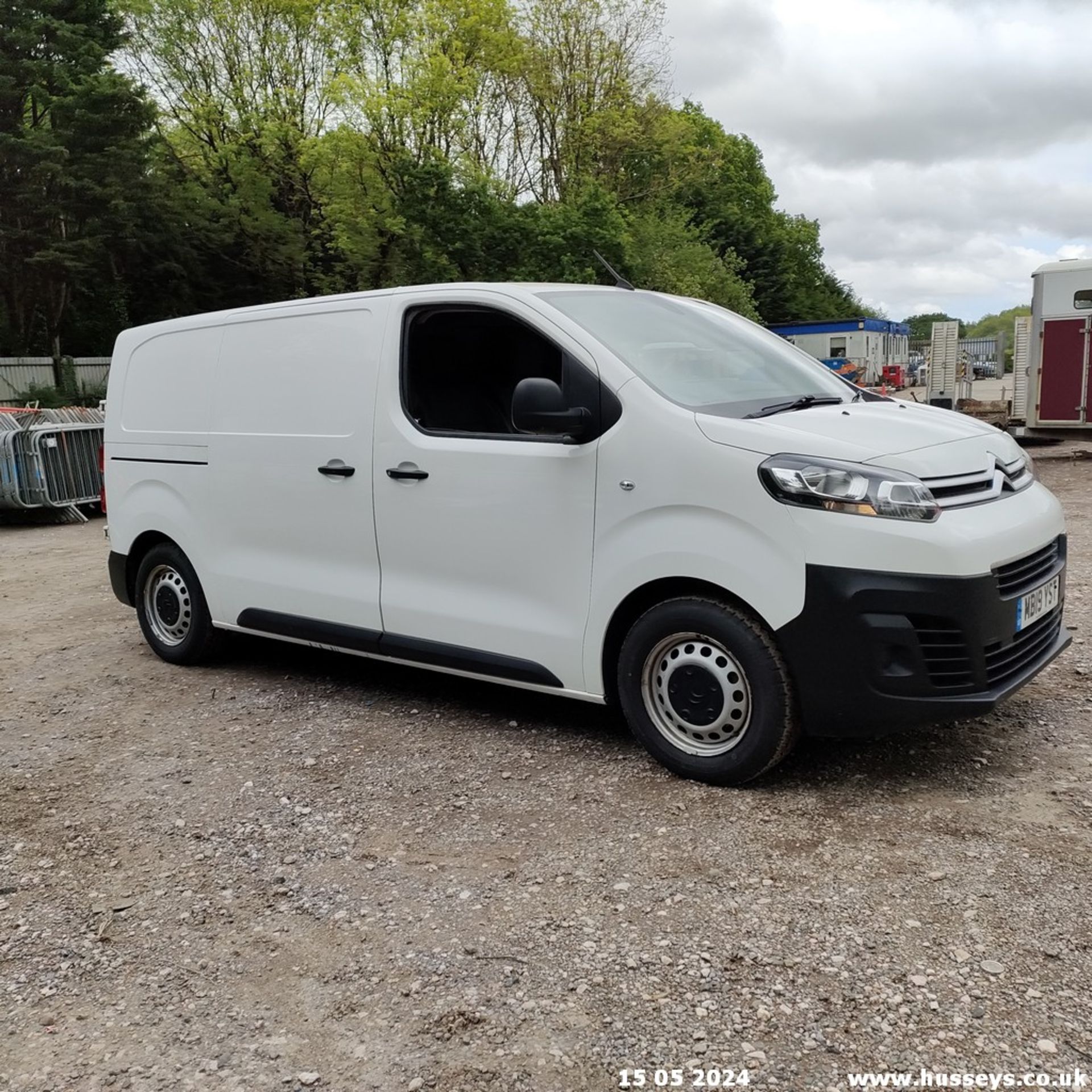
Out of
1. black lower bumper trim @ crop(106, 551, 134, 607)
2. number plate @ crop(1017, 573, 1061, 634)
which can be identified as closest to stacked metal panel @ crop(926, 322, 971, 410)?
number plate @ crop(1017, 573, 1061, 634)

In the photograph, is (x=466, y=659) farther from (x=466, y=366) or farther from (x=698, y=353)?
(x=698, y=353)

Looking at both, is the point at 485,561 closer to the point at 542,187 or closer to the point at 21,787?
the point at 21,787

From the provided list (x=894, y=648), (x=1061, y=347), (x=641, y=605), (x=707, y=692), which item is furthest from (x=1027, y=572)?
(x=1061, y=347)

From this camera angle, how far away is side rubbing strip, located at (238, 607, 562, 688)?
173 inches

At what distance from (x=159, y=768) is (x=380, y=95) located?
26.0 metres

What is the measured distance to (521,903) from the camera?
3.23 metres

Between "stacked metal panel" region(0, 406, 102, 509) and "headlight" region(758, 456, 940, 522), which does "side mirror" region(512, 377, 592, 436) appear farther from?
"stacked metal panel" region(0, 406, 102, 509)

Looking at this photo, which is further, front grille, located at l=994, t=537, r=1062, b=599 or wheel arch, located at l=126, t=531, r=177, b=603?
wheel arch, located at l=126, t=531, r=177, b=603

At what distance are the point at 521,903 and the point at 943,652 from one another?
5.30ft

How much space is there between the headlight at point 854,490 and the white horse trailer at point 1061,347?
12.9 m

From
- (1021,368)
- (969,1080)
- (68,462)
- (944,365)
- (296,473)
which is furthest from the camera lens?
(944,365)

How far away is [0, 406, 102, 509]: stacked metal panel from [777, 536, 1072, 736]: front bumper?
11.7m

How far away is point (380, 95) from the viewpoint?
89.5 feet

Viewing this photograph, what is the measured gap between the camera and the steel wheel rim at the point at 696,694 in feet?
12.6
